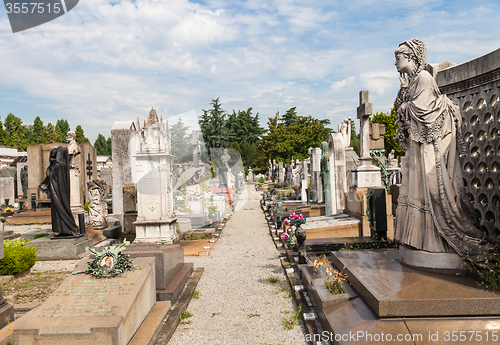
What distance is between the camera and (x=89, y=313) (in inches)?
133

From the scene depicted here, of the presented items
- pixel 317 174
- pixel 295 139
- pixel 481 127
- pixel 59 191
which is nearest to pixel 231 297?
pixel 481 127

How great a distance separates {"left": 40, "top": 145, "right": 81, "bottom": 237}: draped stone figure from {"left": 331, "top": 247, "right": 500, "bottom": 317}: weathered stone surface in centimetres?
765

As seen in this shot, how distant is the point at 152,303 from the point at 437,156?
410 centimetres

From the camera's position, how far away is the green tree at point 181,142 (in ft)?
82.8

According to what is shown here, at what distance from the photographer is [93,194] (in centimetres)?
1124

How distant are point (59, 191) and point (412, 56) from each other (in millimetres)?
8569

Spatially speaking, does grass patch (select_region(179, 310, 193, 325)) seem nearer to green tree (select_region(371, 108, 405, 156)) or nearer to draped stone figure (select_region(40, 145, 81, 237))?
draped stone figure (select_region(40, 145, 81, 237))

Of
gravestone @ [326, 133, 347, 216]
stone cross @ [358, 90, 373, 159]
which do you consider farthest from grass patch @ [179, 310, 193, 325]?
gravestone @ [326, 133, 347, 216]

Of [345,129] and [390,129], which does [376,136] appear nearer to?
[345,129]

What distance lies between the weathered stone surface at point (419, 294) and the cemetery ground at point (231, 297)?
115cm

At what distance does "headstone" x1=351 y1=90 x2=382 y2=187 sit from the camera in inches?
336

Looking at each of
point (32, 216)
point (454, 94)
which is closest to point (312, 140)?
point (32, 216)

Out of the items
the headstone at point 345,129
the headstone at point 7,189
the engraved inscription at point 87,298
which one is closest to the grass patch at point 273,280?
the engraved inscription at point 87,298

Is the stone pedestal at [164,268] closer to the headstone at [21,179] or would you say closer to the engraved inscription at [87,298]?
the engraved inscription at [87,298]
